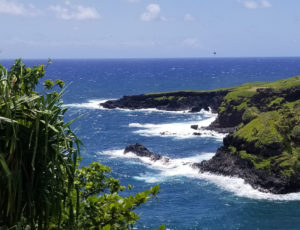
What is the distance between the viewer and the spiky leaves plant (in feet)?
27.1

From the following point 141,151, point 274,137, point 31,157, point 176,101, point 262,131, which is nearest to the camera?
point 31,157

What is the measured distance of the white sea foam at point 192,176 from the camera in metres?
62.5

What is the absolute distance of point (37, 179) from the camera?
28.9ft

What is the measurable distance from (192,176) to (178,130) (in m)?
37.0

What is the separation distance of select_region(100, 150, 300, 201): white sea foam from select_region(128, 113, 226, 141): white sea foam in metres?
18.7

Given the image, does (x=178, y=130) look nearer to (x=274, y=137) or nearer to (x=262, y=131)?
(x=262, y=131)

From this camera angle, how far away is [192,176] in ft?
238

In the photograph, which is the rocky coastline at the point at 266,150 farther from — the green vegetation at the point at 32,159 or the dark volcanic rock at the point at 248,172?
the green vegetation at the point at 32,159

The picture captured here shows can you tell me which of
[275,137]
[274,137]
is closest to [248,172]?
[274,137]

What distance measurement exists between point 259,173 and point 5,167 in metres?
63.1

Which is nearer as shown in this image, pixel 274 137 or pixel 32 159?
pixel 32 159

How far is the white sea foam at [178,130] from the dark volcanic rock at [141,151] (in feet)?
58.7

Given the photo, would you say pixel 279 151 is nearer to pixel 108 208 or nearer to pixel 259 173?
pixel 259 173

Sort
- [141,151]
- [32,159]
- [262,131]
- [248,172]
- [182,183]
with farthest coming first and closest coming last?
[141,151]
[262,131]
[248,172]
[182,183]
[32,159]
